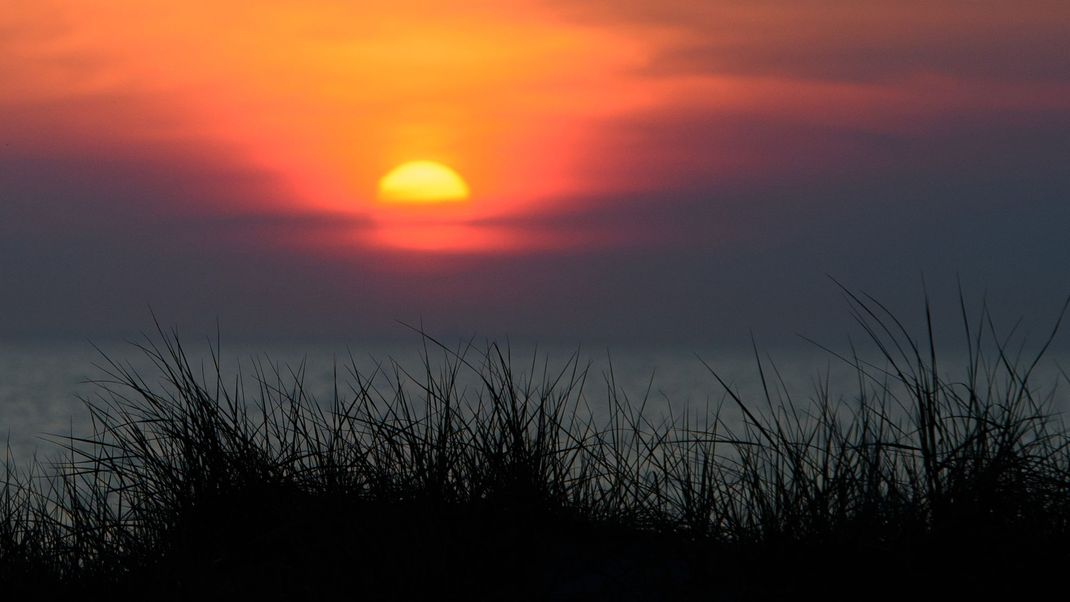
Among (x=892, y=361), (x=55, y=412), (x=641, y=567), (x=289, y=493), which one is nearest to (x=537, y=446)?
(x=641, y=567)

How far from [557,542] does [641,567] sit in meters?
0.25

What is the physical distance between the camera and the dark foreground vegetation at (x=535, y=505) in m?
2.43

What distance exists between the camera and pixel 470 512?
2.62 metres

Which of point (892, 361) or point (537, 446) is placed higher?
point (892, 361)

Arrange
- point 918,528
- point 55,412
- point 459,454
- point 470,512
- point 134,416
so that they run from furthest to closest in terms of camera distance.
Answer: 1. point 55,412
2. point 134,416
3. point 459,454
4. point 470,512
5. point 918,528

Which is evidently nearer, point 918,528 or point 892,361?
point 918,528

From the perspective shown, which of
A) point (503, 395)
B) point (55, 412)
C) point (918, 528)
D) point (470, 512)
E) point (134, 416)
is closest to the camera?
point (918, 528)

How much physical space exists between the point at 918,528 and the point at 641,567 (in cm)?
67

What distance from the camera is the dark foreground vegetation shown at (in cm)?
243

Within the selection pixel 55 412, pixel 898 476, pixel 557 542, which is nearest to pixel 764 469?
pixel 898 476

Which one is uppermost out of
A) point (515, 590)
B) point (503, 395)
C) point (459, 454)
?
point (503, 395)

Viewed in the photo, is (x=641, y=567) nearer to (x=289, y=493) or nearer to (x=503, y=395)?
(x=503, y=395)

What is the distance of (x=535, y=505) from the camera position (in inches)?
108

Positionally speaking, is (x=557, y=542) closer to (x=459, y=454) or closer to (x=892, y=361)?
(x=459, y=454)
